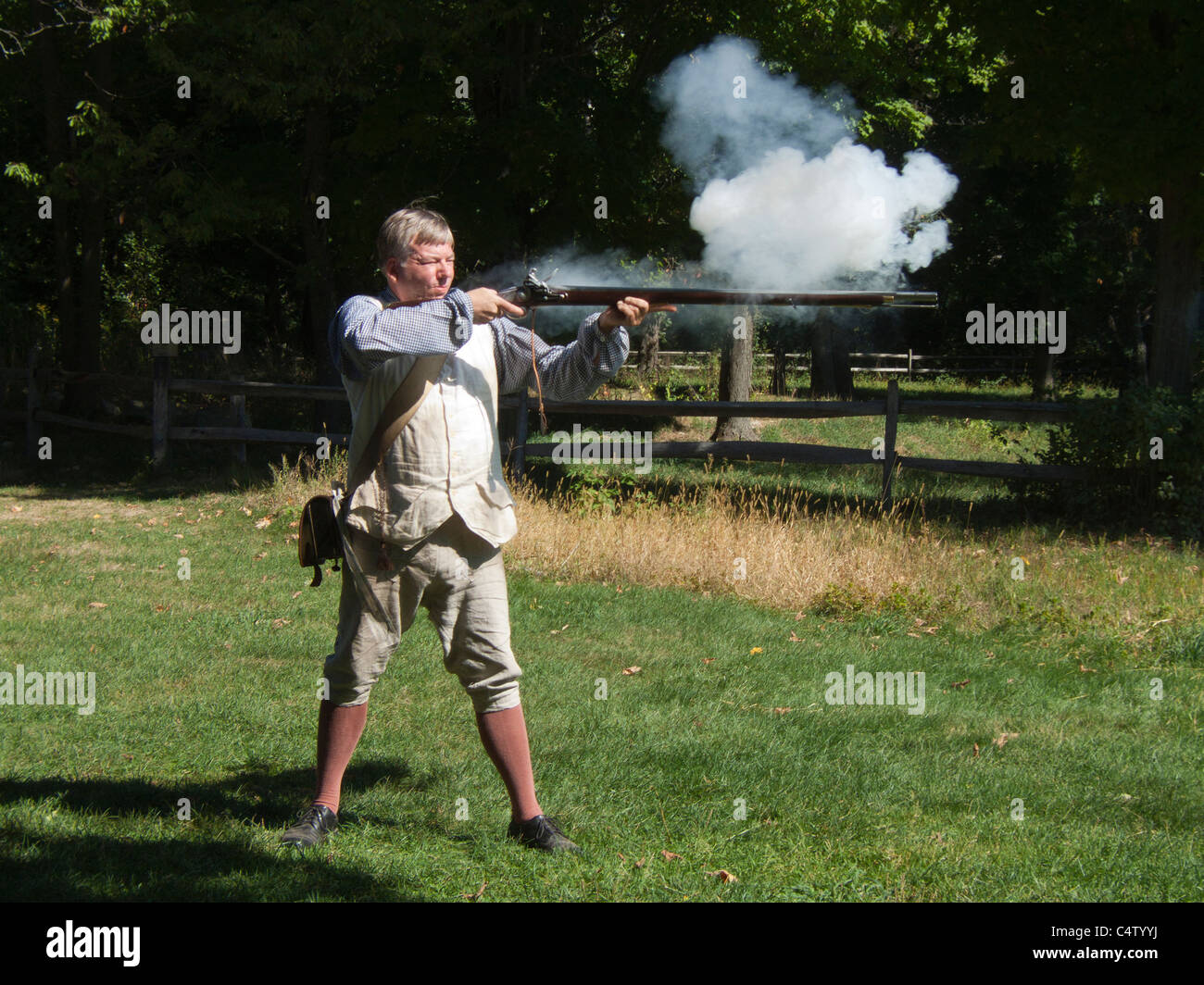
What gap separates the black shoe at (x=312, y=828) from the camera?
416cm

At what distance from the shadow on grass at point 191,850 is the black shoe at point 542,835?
31 centimetres

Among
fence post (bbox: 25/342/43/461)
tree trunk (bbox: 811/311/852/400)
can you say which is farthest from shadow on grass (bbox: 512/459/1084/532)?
tree trunk (bbox: 811/311/852/400)

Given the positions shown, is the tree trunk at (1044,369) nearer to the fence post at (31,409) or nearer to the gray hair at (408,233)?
the fence post at (31,409)

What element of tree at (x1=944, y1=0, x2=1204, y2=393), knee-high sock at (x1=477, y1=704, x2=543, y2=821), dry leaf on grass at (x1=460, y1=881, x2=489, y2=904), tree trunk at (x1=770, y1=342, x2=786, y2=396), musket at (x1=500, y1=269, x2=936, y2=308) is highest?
tree at (x1=944, y1=0, x2=1204, y2=393)

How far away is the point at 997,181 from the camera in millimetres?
29828

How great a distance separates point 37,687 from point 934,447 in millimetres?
16223

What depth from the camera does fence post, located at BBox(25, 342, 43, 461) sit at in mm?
17828

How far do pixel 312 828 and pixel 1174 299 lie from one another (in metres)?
11.3

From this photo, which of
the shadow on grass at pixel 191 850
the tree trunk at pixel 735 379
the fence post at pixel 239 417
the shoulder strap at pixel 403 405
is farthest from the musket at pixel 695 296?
the tree trunk at pixel 735 379

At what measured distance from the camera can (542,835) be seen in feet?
13.9

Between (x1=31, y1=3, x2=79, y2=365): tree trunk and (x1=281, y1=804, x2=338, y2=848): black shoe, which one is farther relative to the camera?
(x1=31, y1=3, x2=79, y2=365): tree trunk

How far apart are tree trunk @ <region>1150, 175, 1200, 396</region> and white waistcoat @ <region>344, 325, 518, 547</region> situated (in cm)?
998

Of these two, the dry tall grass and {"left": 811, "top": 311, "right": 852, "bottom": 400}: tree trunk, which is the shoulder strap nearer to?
the dry tall grass

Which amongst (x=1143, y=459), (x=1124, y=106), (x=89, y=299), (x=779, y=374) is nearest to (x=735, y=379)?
(x=1143, y=459)
